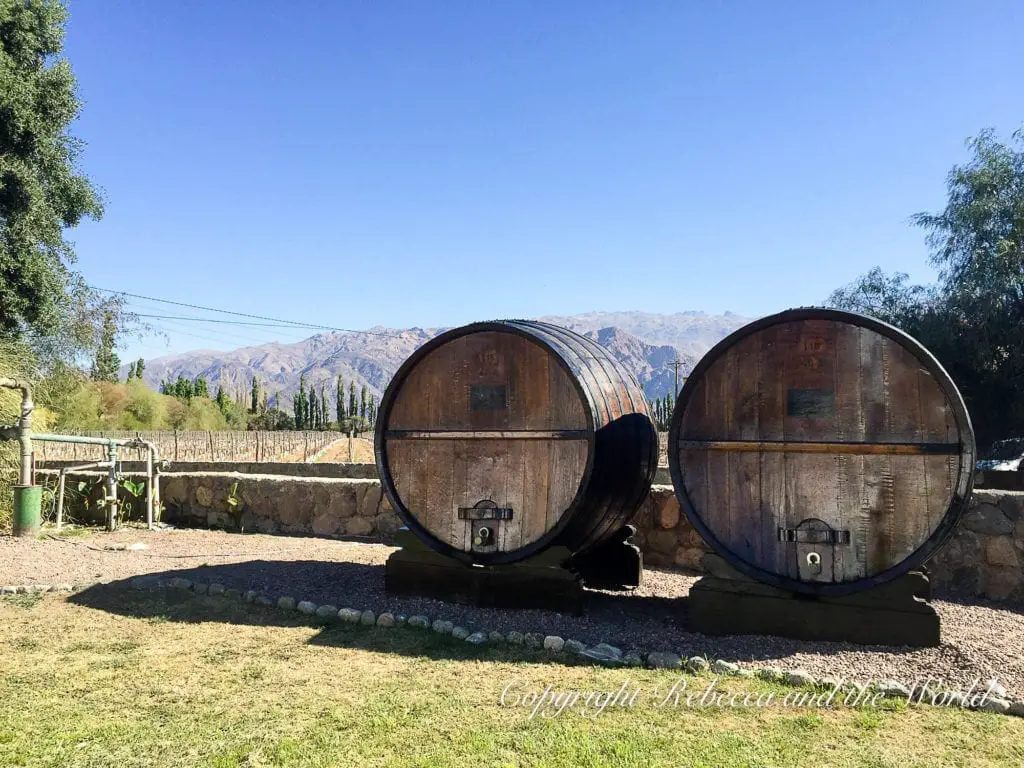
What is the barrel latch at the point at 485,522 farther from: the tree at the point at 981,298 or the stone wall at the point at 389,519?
the tree at the point at 981,298

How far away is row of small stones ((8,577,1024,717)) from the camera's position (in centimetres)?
349

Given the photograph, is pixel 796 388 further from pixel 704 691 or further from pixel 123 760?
pixel 123 760

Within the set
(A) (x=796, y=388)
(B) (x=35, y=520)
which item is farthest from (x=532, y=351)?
(B) (x=35, y=520)

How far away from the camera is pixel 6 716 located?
330 cm

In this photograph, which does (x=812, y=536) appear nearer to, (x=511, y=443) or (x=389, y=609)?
(x=511, y=443)

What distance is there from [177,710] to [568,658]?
1999 millimetres

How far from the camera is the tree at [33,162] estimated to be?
15.2 metres

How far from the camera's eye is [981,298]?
16.8m

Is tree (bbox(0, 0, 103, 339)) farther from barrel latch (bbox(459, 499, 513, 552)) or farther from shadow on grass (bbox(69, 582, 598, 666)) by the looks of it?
barrel latch (bbox(459, 499, 513, 552))

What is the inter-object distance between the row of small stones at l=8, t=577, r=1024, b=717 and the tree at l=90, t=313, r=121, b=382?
34.4 m

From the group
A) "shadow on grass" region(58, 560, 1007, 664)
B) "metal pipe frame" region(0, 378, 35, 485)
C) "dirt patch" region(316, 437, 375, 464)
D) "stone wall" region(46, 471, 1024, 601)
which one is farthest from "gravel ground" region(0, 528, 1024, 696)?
"dirt patch" region(316, 437, 375, 464)

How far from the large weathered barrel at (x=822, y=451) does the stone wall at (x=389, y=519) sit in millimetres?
1864

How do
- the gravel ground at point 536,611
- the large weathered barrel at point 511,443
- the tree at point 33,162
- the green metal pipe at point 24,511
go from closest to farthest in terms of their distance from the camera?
the gravel ground at point 536,611, the large weathered barrel at point 511,443, the green metal pipe at point 24,511, the tree at point 33,162

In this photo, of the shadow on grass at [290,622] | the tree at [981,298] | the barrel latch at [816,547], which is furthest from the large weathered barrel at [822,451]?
the tree at [981,298]
